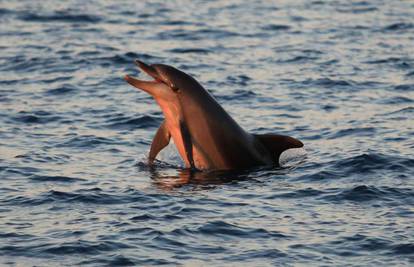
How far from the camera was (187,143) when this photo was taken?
Answer: 59.1 feet

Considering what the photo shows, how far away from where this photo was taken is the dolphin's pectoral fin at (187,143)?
18000mm

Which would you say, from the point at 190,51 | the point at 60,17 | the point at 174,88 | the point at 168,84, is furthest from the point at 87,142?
the point at 60,17

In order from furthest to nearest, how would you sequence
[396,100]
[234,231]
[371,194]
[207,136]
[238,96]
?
[238,96], [396,100], [207,136], [371,194], [234,231]

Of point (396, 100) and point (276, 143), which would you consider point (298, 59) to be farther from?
point (276, 143)

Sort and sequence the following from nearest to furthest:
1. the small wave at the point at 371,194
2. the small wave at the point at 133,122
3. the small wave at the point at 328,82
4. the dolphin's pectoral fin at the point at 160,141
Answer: the small wave at the point at 371,194 < the dolphin's pectoral fin at the point at 160,141 < the small wave at the point at 133,122 < the small wave at the point at 328,82

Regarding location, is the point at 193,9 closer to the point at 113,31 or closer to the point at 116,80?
the point at 113,31

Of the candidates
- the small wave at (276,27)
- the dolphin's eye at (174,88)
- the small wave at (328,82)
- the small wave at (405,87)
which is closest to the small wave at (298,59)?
the small wave at (328,82)

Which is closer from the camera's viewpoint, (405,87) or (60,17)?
(405,87)

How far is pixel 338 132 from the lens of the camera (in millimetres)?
20906

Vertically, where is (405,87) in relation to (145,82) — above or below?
below

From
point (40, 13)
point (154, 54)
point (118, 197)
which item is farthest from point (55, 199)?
point (40, 13)

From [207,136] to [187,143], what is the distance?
0.39m

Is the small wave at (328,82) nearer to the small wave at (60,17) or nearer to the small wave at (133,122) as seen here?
the small wave at (133,122)

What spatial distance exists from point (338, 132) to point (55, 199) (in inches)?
270
